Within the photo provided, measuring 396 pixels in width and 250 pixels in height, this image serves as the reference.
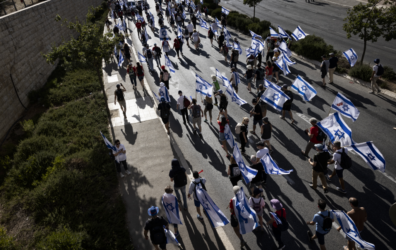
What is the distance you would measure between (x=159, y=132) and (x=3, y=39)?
9193mm

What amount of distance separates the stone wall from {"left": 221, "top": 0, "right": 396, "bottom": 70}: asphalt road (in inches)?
795

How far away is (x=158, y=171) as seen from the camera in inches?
359

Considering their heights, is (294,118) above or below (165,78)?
below

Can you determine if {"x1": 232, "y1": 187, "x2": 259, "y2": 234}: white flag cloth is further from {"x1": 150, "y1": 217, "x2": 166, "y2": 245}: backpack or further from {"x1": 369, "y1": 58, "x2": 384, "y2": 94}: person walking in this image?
{"x1": 369, "y1": 58, "x2": 384, "y2": 94}: person walking

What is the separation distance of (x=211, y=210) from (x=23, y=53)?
14432 mm

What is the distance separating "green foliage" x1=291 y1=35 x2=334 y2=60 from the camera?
1682 cm

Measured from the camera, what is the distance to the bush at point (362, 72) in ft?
46.0

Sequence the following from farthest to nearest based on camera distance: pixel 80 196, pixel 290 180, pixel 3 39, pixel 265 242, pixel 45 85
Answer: pixel 45 85
pixel 3 39
pixel 290 180
pixel 80 196
pixel 265 242

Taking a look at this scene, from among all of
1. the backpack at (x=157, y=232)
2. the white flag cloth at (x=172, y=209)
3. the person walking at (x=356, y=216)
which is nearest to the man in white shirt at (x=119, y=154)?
the white flag cloth at (x=172, y=209)

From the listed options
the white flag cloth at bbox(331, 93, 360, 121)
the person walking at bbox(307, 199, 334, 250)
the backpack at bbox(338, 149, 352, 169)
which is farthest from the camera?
the white flag cloth at bbox(331, 93, 360, 121)

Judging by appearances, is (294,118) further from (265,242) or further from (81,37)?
(81,37)

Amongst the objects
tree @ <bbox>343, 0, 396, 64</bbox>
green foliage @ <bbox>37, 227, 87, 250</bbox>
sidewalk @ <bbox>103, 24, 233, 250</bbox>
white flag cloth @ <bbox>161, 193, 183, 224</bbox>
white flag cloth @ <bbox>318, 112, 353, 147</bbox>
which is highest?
tree @ <bbox>343, 0, 396, 64</bbox>

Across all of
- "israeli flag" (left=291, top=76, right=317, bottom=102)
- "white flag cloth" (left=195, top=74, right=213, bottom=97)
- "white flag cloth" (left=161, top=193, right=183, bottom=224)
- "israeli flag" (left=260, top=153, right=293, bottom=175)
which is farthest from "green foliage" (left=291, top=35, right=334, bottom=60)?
"white flag cloth" (left=161, top=193, right=183, bottom=224)

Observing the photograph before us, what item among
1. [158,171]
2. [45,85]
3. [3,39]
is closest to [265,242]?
[158,171]
